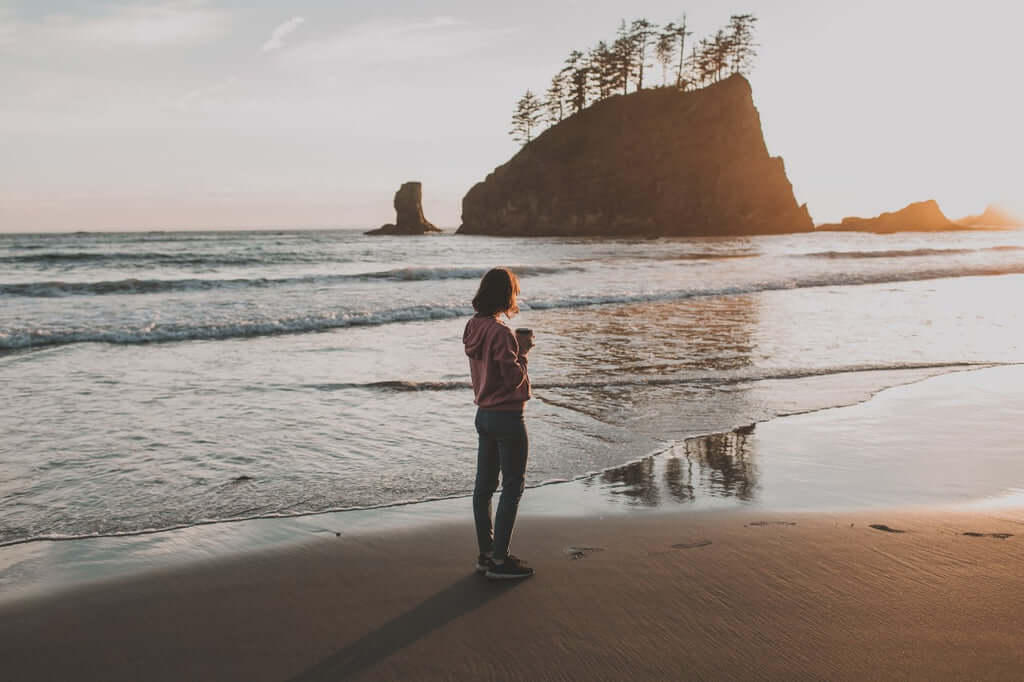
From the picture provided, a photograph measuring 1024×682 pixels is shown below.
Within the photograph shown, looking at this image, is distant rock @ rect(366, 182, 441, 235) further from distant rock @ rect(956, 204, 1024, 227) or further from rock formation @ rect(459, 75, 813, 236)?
distant rock @ rect(956, 204, 1024, 227)

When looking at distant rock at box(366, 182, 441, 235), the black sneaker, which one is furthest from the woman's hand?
distant rock at box(366, 182, 441, 235)

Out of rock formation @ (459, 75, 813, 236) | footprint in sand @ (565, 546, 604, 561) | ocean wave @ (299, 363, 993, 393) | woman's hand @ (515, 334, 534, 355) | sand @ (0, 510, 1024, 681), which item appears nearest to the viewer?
sand @ (0, 510, 1024, 681)

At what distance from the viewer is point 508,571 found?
3.58 meters

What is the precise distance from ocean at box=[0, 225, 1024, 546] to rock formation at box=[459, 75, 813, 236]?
57414 mm

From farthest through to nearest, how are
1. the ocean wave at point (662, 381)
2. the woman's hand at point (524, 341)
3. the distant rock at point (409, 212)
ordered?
1. the distant rock at point (409, 212)
2. the ocean wave at point (662, 381)
3. the woman's hand at point (524, 341)

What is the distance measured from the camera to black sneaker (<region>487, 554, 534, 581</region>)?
141 inches

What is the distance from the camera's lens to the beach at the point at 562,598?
2809 mm

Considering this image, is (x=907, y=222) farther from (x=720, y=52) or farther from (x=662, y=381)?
(x=662, y=381)

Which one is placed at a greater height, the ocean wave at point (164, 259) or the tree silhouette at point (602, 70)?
the tree silhouette at point (602, 70)

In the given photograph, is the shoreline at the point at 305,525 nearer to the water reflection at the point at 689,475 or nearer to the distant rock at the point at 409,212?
the water reflection at the point at 689,475

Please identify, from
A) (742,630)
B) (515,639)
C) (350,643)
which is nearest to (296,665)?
(350,643)

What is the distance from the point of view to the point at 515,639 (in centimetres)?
300

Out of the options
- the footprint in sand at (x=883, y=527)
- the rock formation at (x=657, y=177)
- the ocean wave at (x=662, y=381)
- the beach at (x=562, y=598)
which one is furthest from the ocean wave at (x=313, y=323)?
the rock formation at (x=657, y=177)

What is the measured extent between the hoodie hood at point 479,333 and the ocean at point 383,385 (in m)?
1.67
